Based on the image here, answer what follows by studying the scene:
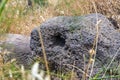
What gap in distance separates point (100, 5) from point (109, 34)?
228cm

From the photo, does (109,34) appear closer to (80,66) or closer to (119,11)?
(80,66)

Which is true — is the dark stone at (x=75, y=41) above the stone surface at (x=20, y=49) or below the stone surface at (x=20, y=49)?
above

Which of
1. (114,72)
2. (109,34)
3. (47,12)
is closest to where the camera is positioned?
(114,72)

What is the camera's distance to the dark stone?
7.63ft

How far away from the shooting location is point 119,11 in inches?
185

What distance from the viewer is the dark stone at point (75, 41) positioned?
2324mm

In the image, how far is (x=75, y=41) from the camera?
7.75 ft

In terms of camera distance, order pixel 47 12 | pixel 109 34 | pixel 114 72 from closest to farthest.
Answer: pixel 114 72, pixel 109 34, pixel 47 12

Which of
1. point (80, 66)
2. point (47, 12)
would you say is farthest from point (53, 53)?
point (47, 12)

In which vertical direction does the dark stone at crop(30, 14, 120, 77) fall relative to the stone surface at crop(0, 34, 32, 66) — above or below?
above

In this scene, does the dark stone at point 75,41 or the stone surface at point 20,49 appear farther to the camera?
the stone surface at point 20,49

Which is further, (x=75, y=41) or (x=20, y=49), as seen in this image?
(x=20, y=49)

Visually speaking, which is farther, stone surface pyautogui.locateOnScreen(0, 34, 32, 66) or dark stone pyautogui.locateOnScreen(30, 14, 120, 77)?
stone surface pyautogui.locateOnScreen(0, 34, 32, 66)

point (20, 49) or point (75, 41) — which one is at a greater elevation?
point (75, 41)
